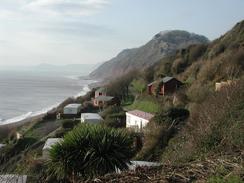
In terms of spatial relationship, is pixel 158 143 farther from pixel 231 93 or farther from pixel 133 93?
pixel 133 93

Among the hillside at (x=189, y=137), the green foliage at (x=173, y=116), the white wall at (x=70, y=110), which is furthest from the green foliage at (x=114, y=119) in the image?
the green foliage at (x=173, y=116)

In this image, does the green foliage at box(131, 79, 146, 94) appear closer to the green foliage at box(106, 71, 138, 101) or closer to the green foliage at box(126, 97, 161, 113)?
the green foliage at box(106, 71, 138, 101)

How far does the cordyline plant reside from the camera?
1096 cm

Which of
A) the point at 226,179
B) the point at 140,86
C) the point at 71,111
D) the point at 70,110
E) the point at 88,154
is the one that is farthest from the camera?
the point at 140,86

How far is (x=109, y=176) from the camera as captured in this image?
643cm

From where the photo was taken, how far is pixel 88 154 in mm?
10961

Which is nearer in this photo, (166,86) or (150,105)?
(150,105)

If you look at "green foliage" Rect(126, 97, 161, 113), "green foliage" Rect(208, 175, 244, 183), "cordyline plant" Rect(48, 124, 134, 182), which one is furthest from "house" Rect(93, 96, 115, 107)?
"green foliage" Rect(208, 175, 244, 183)

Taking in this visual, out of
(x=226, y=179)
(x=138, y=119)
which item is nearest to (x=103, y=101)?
(x=138, y=119)

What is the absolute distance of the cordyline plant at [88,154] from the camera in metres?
11.0

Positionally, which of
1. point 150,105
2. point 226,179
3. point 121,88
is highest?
point 226,179

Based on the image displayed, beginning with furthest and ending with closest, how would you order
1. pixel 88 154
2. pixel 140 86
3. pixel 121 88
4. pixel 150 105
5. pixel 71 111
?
pixel 121 88 → pixel 140 86 → pixel 71 111 → pixel 150 105 → pixel 88 154

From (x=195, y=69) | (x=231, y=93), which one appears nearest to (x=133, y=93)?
(x=195, y=69)

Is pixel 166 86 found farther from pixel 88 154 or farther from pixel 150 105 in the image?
pixel 88 154
